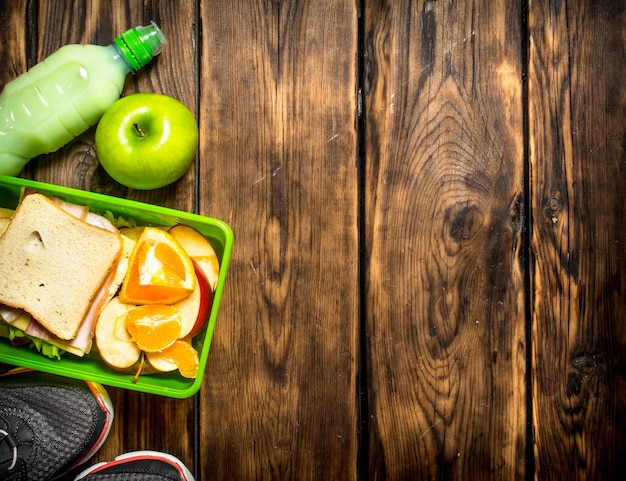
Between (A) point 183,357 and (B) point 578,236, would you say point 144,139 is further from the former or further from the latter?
(B) point 578,236

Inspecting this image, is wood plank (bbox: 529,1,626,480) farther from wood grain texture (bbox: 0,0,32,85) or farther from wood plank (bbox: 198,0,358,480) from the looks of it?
wood grain texture (bbox: 0,0,32,85)

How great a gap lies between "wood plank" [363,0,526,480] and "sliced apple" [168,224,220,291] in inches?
9.7

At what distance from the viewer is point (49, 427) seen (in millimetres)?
878

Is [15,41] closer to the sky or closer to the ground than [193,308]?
closer to the sky

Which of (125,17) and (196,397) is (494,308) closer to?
(196,397)

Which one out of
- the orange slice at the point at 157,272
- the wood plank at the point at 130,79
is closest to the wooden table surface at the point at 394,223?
the wood plank at the point at 130,79

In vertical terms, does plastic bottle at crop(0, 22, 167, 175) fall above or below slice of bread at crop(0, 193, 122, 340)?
above

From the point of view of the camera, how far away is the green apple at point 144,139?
0.79 m

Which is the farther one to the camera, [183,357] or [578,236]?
[578,236]

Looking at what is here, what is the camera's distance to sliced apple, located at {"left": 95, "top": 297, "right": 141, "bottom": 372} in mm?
802

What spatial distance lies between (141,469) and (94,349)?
0.67ft

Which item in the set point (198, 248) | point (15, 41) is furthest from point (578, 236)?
point (15, 41)

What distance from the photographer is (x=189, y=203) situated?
0.89 meters

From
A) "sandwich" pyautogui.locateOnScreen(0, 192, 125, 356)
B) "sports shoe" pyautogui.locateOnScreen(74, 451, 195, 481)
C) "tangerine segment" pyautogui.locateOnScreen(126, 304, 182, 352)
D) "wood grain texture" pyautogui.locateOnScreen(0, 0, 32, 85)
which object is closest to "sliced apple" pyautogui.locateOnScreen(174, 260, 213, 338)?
"tangerine segment" pyautogui.locateOnScreen(126, 304, 182, 352)
